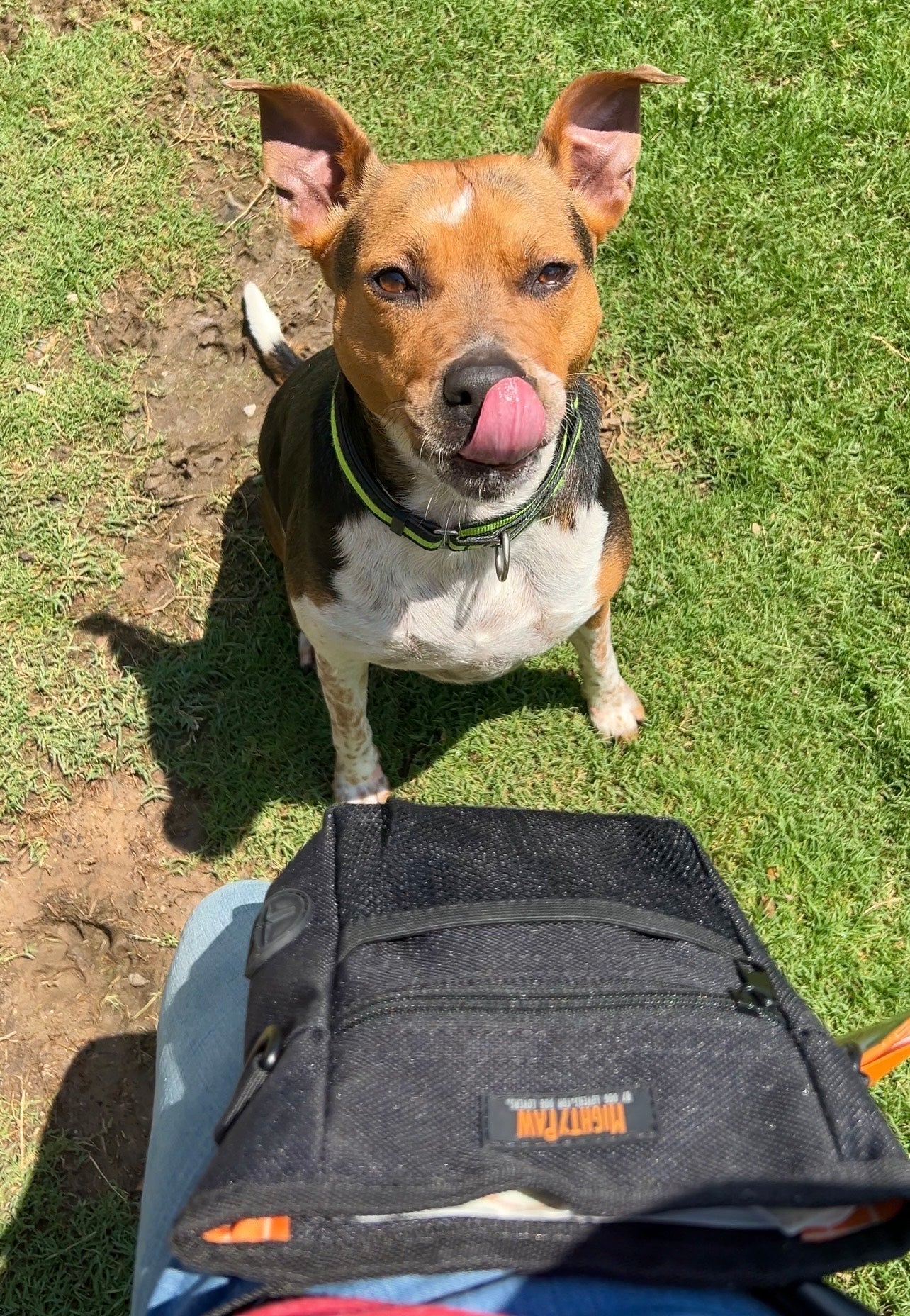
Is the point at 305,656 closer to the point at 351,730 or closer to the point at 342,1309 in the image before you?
the point at 351,730

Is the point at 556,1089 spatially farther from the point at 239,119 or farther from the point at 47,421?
the point at 239,119

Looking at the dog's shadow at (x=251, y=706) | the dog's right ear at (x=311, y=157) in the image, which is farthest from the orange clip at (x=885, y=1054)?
the dog's right ear at (x=311, y=157)

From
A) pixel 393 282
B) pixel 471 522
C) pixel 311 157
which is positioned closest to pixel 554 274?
pixel 393 282

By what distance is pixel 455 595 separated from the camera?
3.58m

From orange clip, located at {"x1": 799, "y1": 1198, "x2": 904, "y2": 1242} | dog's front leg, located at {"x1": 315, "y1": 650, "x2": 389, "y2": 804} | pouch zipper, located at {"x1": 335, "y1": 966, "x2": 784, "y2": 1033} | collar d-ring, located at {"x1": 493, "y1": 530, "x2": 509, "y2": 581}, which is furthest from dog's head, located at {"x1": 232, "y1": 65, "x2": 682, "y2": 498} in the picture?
orange clip, located at {"x1": 799, "y1": 1198, "x2": 904, "y2": 1242}

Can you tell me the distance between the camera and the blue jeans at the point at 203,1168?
1.91m

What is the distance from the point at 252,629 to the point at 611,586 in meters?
2.18

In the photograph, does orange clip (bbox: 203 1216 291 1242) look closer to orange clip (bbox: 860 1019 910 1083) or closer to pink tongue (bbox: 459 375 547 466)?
orange clip (bbox: 860 1019 910 1083)

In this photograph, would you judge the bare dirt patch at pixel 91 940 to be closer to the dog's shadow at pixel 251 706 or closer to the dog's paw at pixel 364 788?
the dog's shadow at pixel 251 706

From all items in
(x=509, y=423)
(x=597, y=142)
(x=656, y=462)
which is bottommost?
(x=656, y=462)

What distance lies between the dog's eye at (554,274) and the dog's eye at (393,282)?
0.40 meters

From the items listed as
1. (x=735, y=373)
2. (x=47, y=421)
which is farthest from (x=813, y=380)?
(x=47, y=421)

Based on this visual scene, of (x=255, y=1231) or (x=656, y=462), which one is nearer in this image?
(x=255, y=1231)

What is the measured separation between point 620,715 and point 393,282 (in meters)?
2.45
